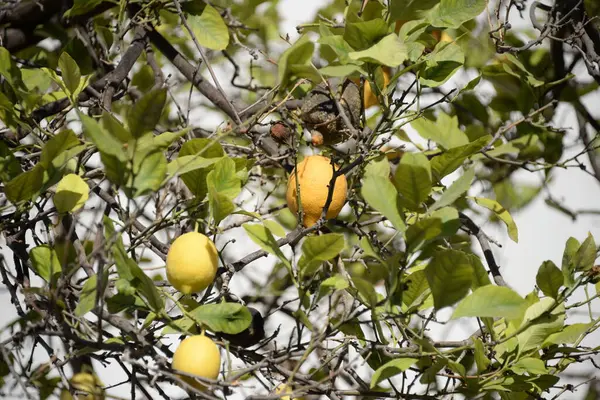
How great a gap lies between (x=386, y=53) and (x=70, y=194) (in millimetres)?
357

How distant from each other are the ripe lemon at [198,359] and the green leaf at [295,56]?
0.26 m

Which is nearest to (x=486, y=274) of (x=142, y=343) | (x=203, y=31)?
(x=142, y=343)

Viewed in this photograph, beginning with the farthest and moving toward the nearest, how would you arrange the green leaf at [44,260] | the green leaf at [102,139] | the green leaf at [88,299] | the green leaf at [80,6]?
the green leaf at [80,6], the green leaf at [44,260], the green leaf at [88,299], the green leaf at [102,139]

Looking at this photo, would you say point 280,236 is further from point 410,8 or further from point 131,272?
point 410,8

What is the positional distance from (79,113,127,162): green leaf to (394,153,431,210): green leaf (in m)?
0.24

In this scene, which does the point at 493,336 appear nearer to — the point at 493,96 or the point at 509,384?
the point at 509,384

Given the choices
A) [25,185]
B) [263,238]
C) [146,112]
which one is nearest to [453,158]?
[263,238]

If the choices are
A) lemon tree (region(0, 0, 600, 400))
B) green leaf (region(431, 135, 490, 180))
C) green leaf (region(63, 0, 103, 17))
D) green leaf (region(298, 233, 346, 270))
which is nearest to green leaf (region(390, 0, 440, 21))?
lemon tree (region(0, 0, 600, 400))

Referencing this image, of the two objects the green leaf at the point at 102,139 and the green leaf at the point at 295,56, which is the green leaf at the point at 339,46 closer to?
the green leaf at the point at 295,56

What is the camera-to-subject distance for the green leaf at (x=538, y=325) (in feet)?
2.30

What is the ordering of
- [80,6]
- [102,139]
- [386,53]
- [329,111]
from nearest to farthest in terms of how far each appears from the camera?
[102,139]
[386,53]
[329,111]
[80,6]

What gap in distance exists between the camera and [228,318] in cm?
66

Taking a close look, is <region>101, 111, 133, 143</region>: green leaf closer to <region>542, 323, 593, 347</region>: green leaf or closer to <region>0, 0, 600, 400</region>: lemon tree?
<region>0, 0, 600, 400</region>: lemon tree

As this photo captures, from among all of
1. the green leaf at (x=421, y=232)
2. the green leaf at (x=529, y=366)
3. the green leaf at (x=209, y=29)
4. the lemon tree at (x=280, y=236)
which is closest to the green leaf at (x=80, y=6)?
the lemon tree at (x=280, y=236)
